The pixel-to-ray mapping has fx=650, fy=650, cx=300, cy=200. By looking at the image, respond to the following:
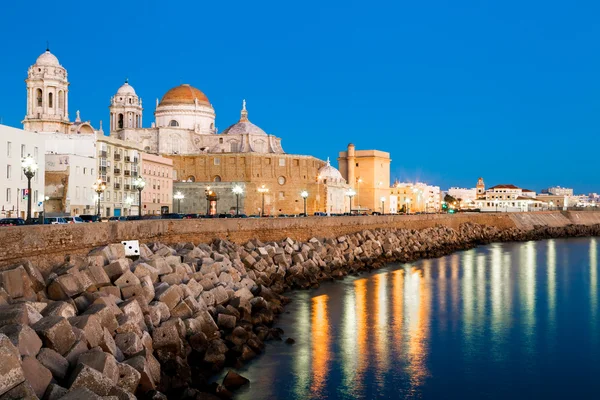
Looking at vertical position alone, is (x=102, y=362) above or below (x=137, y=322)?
below

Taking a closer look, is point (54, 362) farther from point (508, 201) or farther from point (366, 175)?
point (508, 201)

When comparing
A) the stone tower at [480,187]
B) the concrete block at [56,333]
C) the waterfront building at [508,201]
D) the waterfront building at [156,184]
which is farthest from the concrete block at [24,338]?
the stone tower at [480,187]

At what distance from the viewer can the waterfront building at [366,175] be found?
300ft

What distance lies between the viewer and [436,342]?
58.3 feet

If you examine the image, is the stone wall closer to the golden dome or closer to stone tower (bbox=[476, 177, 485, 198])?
the golden dome

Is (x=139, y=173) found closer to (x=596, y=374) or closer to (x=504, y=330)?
(x=504, y=330)

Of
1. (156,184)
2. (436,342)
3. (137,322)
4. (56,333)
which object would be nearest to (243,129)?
(156,184)

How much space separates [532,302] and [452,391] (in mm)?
12725

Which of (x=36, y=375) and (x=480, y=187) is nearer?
(x=36, y=375)

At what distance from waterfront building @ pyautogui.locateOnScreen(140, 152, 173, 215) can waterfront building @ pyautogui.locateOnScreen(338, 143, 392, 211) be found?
117ft

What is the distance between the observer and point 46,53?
52.9 m

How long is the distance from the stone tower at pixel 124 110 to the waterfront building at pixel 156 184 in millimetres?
13725

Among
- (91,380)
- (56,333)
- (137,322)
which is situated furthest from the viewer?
(137,322)

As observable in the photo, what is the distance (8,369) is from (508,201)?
131500 millimetres
